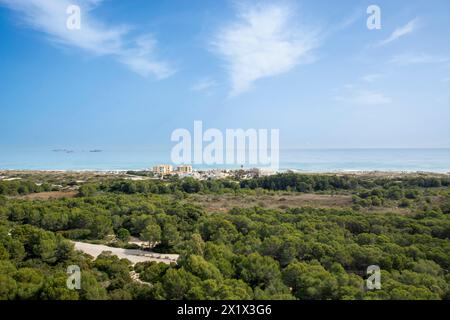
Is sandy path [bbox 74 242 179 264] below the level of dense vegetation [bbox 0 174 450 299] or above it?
below

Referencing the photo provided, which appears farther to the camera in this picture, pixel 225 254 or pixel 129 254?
pixel 129 254

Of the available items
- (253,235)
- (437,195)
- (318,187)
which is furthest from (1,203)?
(437,195)

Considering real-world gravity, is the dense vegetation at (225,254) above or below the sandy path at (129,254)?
above

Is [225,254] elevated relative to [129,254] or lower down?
elevated

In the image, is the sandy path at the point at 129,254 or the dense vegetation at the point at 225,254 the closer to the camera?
the dense vegetation at the point at 225,254
